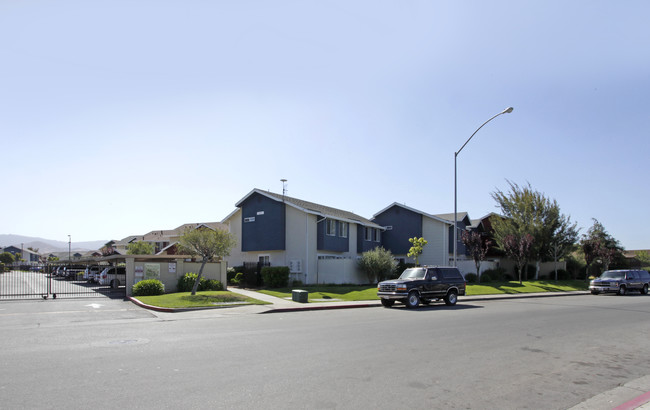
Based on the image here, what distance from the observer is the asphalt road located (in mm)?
6160

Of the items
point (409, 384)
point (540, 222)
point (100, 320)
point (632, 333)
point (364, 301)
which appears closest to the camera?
point (409, 384)

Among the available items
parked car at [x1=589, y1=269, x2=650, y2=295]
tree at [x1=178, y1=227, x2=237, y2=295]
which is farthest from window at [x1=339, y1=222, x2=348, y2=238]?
parked car at [x1=589, y1=269, x2=650, y2=295]

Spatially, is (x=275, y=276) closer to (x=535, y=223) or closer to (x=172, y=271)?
(x=172, y=271)

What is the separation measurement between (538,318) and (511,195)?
36.8 m

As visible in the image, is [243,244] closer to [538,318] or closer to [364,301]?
[364,301]

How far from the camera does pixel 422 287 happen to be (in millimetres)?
20547

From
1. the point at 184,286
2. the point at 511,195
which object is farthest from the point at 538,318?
the point at 511,195

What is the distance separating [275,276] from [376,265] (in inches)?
307

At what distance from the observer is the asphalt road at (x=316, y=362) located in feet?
20.2

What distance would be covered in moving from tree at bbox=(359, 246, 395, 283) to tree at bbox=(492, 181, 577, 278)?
50.3ft

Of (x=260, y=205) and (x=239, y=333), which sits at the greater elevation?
(x=260, y=205)

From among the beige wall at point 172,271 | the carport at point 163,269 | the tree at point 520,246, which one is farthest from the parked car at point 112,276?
the tree at point 520,246

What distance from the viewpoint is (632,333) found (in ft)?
41.9

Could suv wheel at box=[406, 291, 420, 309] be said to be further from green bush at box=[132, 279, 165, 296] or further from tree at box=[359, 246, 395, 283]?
tree at box=[359, 246, 395, 283]
